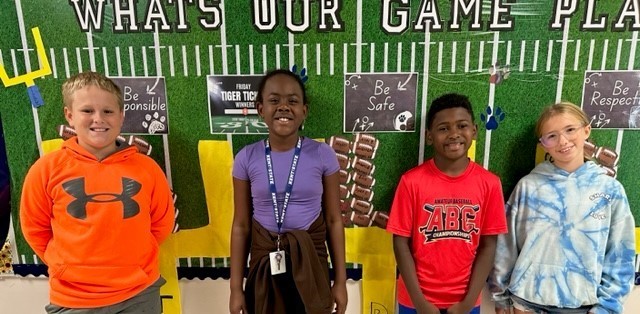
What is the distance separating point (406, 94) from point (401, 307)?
0.77 metres

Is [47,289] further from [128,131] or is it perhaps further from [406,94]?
[406,94]

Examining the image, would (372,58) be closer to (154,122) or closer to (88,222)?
(154,122)

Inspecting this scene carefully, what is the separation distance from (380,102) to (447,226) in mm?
485

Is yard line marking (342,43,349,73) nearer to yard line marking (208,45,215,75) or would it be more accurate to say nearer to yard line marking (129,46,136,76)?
yard line marking (208,45,215,75)

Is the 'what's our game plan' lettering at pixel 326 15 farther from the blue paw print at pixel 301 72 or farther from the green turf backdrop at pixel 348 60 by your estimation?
the blue paw print at pixel 301 72

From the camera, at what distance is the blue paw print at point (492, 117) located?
1673 mm

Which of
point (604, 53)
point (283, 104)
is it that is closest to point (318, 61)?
point (283, 104)

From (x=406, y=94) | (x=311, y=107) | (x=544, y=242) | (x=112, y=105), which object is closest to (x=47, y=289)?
(x=112, y=105)

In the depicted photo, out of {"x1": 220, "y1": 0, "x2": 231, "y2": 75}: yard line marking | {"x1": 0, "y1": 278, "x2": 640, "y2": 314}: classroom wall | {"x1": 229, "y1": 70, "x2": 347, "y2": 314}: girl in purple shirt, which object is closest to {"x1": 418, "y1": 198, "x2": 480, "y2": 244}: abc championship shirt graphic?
{"x1": 229, "y1": 70, "x2": 347, "y2": 314}: girl in purple shirt

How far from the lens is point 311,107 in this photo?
168 cm

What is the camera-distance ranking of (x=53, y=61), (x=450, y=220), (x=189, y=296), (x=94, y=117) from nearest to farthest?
(x=94, y=117) < (x=450, y=220) < (x=53, y=61) < (x=189, y=296)

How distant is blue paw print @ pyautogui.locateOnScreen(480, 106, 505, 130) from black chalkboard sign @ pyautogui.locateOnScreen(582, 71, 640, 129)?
289 millimetres

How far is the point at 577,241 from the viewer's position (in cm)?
159

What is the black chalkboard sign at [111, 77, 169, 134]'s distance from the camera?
1.68 meters
